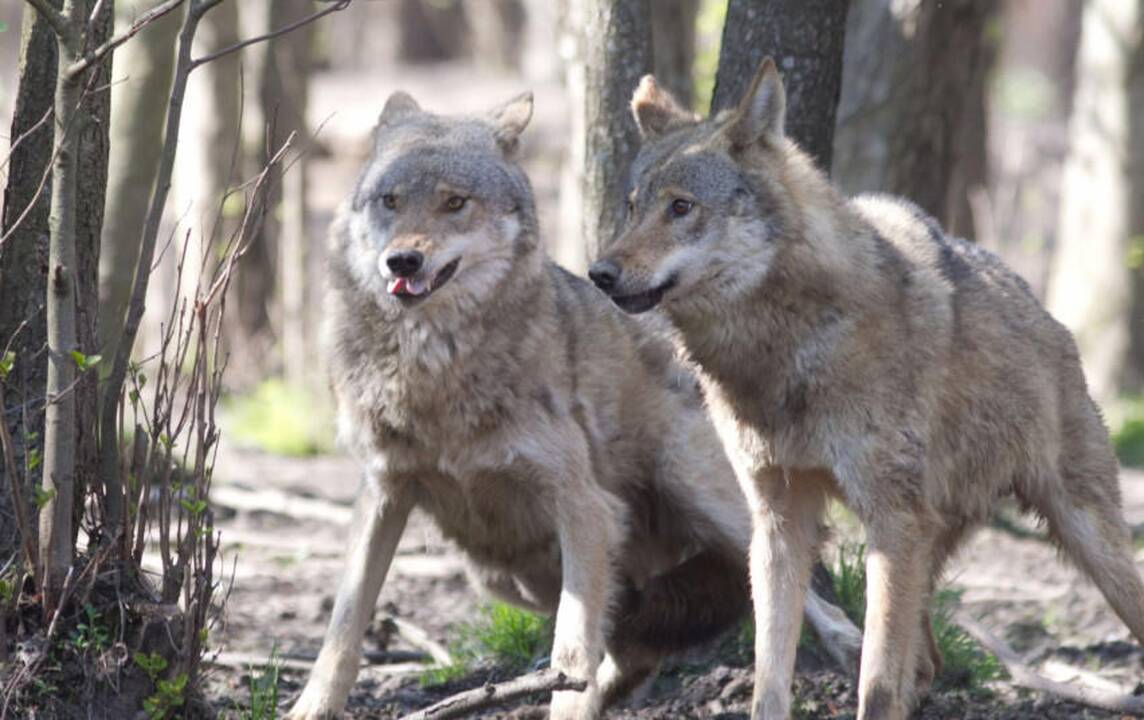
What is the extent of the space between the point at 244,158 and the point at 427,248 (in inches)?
400

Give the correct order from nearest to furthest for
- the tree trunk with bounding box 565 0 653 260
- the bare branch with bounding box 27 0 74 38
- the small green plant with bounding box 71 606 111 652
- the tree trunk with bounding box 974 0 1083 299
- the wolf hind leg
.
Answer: the bare branch with bounding box 27 0 74 38 → the small green plant with bounding box 71 606 111 652 → the wolf hind leg → the tree trunk with bounding box 565 0 653 260 → the tree trunk with bounding box 974 0 1083 299

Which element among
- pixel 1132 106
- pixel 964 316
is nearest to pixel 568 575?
pixel 964 316

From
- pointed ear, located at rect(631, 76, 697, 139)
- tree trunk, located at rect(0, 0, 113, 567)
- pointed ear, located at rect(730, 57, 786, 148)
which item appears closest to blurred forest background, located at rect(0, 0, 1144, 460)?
tree trunk, located at rect(0, 0, 113, 567)

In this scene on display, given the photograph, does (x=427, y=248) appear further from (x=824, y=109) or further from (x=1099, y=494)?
(x=1099, y=494)

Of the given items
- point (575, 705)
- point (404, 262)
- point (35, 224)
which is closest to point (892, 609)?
point (575, 705)

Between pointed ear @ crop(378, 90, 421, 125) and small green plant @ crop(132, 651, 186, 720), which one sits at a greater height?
pointed ear @ crop(378, 90, 421, 125)

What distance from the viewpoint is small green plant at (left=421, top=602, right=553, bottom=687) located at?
7.13 m

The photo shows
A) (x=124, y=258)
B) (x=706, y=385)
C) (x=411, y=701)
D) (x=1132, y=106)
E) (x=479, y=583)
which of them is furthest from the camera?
(x=1132, y=106)

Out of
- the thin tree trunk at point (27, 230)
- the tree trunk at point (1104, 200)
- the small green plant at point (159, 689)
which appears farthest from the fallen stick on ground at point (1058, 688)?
the tree trunk at point (1104, 200)

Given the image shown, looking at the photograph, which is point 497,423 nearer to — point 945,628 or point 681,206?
point 681,206

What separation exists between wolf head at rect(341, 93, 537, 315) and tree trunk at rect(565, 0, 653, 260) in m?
0.83

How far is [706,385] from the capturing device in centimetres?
574

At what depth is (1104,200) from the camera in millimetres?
14508

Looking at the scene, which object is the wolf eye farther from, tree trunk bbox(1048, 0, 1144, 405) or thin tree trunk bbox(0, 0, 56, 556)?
tree trunk bbox(1048, 0, 1144, 405)
